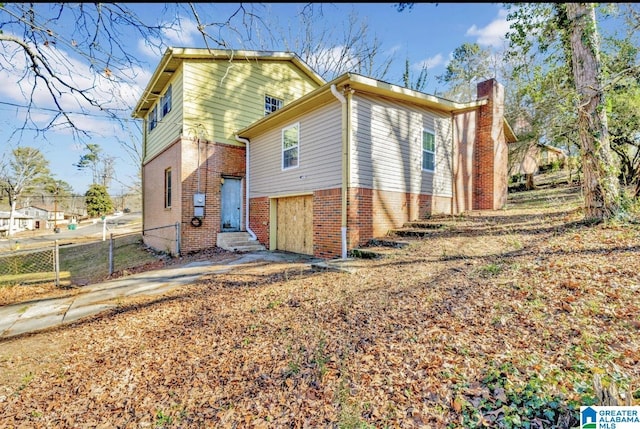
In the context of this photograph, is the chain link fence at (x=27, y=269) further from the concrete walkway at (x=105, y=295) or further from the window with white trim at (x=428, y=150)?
the window with white trim at (x=428, y=150)

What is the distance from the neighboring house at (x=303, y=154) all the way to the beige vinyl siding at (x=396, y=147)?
3 cm

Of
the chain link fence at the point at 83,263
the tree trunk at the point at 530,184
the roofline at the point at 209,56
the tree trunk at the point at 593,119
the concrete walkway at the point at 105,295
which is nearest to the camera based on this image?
the concrete walkway at the point at 105,295

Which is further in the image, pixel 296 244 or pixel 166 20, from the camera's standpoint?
pixel 296 244

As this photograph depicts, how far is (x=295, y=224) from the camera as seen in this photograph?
9.78 meters

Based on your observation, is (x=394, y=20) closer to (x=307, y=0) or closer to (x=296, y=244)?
(x=307, y=0)

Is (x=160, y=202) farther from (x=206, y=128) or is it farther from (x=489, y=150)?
(x=489, y=150)

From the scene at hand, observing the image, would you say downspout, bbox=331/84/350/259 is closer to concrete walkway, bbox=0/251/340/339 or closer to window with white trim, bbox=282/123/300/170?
concrete walkway, bbox=0/251/340/339

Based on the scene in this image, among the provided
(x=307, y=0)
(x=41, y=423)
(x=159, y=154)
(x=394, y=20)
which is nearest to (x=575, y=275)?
(x=394, y=20)

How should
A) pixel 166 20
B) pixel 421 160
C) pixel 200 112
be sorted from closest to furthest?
pixel 166 20, pixel 421 160, pixel 200 112

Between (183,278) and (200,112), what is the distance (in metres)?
6.07

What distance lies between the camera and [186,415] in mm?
2627

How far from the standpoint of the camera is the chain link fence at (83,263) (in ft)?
28.9

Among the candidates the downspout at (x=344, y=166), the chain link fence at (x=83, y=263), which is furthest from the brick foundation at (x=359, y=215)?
the chain link fence at (x=83, y=263)

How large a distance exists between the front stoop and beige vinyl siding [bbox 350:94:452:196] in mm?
4617
